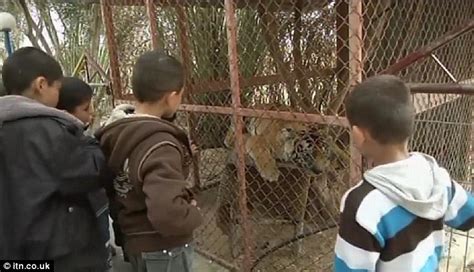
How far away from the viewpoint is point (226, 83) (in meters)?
4.11

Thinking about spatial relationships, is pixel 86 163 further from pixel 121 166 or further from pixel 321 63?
pixel 321 63

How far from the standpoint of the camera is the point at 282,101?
419 centimetres

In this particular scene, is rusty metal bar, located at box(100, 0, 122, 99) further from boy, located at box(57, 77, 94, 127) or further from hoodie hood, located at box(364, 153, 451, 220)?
hoodie hood, located at box(364, 153, 451, 220)

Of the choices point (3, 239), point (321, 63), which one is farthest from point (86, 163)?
point (321, 63)

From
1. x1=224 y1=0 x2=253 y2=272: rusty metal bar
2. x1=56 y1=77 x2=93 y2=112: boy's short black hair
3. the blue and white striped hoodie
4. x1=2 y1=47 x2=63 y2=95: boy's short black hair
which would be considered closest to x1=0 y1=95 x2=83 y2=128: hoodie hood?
x1=2 y1=47 x2=63 y2=95: boy's short black hair

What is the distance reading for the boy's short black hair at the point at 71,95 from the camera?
2.36 m

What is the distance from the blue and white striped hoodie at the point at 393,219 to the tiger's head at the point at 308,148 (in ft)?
6.50

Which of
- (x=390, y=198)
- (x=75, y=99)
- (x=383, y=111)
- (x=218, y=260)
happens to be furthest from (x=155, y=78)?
(x=218, y=260)

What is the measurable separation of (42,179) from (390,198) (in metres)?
1.21

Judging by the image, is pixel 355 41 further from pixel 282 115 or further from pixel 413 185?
pixel 413 185

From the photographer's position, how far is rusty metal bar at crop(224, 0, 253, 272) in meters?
2.63

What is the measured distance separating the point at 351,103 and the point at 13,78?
52.2 inches

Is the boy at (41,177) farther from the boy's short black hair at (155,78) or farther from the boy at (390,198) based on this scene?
the boy at (390,198)

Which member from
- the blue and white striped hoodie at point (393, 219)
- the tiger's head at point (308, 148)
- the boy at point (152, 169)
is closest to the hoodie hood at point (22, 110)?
the boy at point (152, 169)
